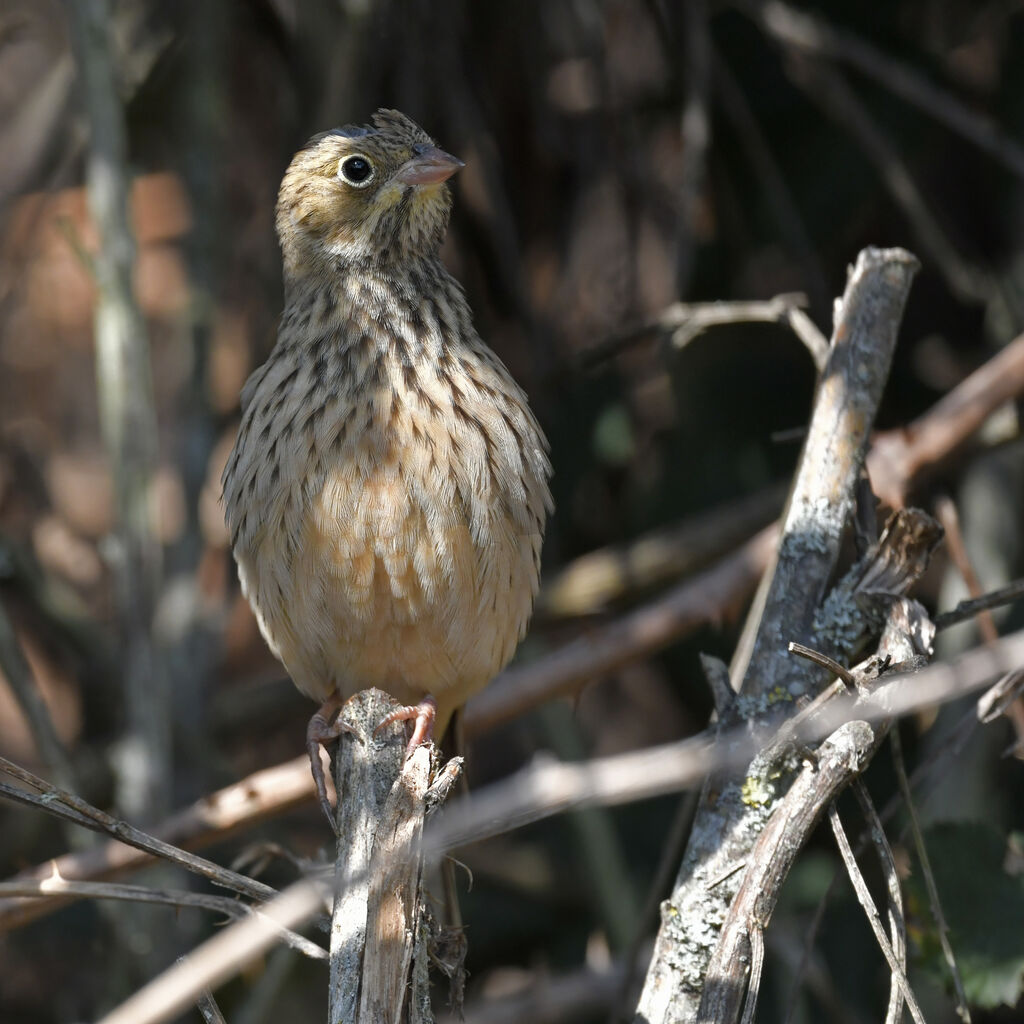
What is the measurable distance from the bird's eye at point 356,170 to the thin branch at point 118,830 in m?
1.73

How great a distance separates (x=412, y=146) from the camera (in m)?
3.35

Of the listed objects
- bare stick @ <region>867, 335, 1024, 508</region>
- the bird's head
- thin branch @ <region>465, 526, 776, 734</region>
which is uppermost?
the bird's head

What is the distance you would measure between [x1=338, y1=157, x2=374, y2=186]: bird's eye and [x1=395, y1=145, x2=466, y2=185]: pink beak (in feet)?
0.23

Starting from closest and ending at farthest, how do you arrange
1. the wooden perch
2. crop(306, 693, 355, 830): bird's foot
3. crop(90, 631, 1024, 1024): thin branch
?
1. crop(90, 631, 1024, 1024): thin branch
2. the wooden perch
3. crop(306, 693, 355, 830): bird's foot

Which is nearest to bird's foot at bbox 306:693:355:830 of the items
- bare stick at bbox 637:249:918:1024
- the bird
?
the bird

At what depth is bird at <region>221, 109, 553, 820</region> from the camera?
2.92m

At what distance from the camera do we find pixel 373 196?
3307 millimetres

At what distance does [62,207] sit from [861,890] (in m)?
5.34

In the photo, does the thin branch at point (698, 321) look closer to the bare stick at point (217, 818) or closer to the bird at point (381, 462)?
the bird at point (381, 462)

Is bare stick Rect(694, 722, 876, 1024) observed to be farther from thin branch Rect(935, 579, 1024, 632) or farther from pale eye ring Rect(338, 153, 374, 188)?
pale eye ring Rect(338, 153, 374, 188)

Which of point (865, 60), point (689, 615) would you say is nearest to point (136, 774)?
point (689, 615)

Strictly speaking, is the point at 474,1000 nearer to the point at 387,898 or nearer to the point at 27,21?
the point at 387,898

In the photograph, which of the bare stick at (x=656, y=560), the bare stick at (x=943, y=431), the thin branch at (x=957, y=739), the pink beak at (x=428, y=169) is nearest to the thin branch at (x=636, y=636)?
the bare stick at (x=943, y=431)

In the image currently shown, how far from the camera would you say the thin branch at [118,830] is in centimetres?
200
